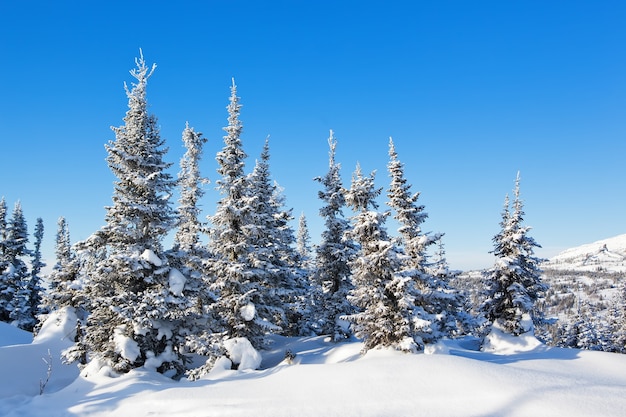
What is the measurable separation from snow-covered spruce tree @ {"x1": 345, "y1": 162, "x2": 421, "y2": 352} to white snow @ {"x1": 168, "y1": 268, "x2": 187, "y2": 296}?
8394 millimetres

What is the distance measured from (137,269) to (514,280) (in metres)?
24.6

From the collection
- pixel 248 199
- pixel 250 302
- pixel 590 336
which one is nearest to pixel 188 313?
pixel 250 302

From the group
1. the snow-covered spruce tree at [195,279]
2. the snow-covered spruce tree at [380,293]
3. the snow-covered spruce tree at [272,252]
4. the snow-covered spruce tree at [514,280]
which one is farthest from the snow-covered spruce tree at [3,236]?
the snow-covered spruce tree at [514,280]

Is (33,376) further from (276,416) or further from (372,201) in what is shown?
(372,201)

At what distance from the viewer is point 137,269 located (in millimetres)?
14562

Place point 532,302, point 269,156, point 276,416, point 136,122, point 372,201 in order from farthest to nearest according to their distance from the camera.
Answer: point 532,302, point 269,156, point 372,201, point 136,122, point 276,416

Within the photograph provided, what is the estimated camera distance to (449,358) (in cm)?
1198

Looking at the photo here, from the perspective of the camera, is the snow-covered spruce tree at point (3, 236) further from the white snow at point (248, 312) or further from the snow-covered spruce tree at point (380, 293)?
the snow-covered spruce tree at point (380, 293)

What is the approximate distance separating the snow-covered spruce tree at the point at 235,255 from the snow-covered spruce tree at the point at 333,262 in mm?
6430

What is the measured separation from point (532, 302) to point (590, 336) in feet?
90.5

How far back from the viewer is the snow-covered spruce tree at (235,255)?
18.1 meters

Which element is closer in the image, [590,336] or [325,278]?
[325,278]

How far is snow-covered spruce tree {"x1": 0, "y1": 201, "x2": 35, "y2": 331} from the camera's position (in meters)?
36.3

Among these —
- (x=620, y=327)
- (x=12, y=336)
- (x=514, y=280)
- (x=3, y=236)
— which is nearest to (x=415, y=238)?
(x=514, y=280)
